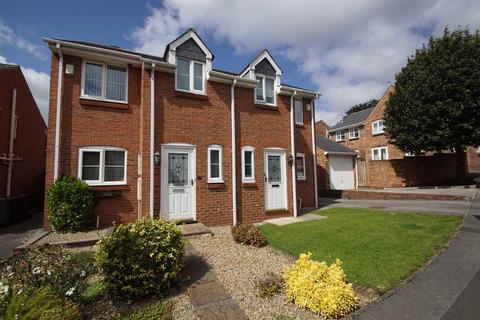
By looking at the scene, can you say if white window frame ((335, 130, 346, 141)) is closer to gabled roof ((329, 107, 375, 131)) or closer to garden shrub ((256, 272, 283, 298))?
gabled roof ((329, 107, 375, 131))

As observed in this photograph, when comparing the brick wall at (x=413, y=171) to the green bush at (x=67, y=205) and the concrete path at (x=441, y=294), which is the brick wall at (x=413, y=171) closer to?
the concrete path at (x=441, y=294)

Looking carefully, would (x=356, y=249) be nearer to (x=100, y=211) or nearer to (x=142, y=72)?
(x=100, y=211)

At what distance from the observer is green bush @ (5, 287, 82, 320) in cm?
255

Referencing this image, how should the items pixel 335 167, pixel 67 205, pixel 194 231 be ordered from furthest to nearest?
pixel 335 167 < pixel 194 231 < pixel 67 205

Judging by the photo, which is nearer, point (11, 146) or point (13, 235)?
point (13, 235)

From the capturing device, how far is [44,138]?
56.6 feet

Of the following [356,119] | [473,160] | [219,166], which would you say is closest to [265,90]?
[219,166]

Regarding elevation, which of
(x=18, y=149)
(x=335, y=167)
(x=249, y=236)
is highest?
(x=18, y=149)

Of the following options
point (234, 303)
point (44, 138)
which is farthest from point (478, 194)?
point (44, 138)

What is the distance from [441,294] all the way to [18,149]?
58.6 ft

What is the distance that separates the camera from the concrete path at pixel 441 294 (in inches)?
136

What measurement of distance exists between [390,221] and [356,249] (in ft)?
12.4

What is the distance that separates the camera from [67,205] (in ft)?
24.2

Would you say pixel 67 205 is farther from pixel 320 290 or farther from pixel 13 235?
pixel 320 290
